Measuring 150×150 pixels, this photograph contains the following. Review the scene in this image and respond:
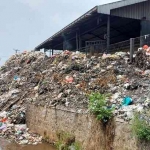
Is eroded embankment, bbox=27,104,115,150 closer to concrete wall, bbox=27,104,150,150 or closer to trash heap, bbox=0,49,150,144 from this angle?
concrete wall, bbox=27,104,150,150

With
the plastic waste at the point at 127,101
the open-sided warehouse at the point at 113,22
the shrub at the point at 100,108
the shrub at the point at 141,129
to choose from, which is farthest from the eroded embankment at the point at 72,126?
the open-sided warehouse at the point at 113,22

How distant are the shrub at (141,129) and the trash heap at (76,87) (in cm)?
64

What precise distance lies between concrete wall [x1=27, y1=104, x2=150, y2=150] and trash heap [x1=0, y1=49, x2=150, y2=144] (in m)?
0.22

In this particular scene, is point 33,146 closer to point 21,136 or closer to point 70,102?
point 21,136

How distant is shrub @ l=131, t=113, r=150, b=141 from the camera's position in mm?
5160

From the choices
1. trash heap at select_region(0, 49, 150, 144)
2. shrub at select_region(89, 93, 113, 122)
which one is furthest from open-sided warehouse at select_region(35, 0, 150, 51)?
shrub at select_region(89, 93, 113, 122)

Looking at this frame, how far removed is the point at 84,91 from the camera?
8.52 meters

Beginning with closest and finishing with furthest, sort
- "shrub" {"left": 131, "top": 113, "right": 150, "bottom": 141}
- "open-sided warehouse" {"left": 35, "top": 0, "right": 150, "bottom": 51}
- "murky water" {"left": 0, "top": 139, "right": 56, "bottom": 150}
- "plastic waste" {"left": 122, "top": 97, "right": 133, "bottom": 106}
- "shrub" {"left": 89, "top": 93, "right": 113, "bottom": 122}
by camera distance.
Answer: "shrub" {"left": 131, "top": 113, "right": 150, "bottom": 141} < "shrub" {"left": 89, "top": 93, "right": 113, "bottom": 122} < "plastic waste" {"left": 122, "top": 97, "right": 133, "bottom": 106} < "murky water" {"left": 0, "top": 139, "right": 56, "bottom": 150} < "open-sided warehouse" {"left": 35, "top": 0, "right": 150, "bottom": 51}

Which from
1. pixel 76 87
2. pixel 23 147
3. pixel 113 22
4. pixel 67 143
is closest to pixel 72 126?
pixel 67 143

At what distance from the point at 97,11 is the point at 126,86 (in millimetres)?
4267

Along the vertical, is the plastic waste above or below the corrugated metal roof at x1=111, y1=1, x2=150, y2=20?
below

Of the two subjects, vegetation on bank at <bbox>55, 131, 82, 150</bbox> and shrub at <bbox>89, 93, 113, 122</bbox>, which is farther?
vegetation on bank at <bbox>55, 131, 82, 150</bbox>

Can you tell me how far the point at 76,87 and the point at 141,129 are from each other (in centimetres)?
398

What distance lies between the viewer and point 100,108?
6500 millimetres
